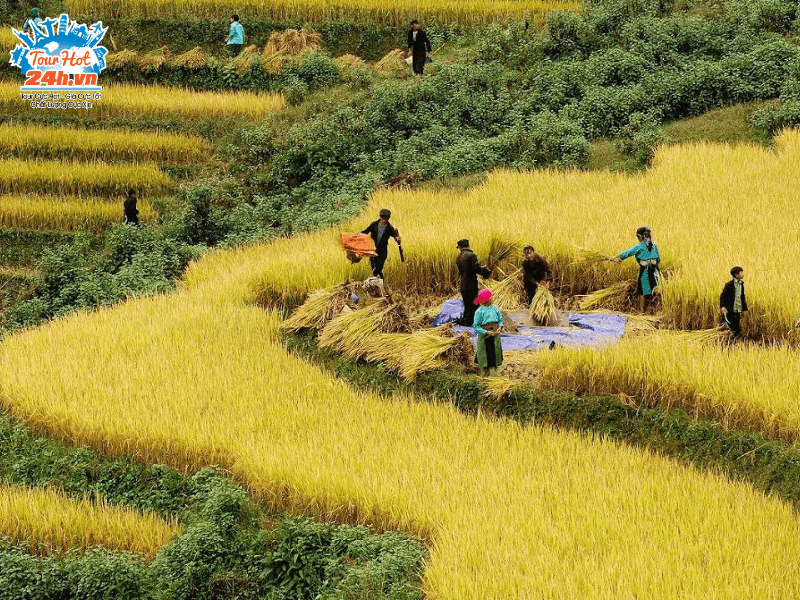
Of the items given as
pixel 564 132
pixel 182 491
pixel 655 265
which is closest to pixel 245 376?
pixel 182 491

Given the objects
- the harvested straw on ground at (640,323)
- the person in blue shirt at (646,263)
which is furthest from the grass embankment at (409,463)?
the person in blue shirt at (646,263)

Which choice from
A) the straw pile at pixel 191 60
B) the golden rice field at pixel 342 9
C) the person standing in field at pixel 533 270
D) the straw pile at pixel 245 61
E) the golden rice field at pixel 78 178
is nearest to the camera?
the person standing in field at pixel 533 270

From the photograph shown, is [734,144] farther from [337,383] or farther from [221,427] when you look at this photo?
[221,427]

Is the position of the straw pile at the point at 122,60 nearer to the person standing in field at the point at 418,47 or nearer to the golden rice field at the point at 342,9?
the golden rice field at the point at 342,9

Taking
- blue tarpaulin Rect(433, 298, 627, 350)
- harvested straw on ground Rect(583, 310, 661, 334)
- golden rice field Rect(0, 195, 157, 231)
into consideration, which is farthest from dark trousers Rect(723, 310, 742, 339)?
golden rice field Rect(0, 195, 157, 231)

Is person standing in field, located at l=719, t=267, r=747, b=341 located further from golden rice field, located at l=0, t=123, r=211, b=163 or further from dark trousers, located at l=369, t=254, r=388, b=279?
golden rice field, located at l=0, t=123, r=211, b=163

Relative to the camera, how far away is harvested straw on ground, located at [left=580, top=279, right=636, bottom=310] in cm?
1245

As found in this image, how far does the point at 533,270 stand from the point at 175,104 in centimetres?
1102

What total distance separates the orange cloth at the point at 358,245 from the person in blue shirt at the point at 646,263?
270 cm

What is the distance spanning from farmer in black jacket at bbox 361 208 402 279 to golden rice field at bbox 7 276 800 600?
1.34 metres

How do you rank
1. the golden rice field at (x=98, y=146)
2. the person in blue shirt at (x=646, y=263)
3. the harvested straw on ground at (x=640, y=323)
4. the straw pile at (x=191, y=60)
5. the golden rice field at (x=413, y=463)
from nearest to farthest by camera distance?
the golden rice field at (x=413, y=463)
the harvested straw on ground at (x=640, y=323)
the person in blue shirt at (x=646, y=263)
the golden rice field at (x=98, y=146)
the straw pile at (x=191, y=60)

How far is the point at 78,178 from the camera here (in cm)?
1919

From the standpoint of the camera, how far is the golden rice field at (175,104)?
21.3 m

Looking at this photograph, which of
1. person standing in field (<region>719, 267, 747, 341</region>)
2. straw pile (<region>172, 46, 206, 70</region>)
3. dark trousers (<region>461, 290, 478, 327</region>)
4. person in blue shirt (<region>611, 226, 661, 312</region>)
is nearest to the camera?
person standing in field (<region>719, 267, 747, 341</region>)
